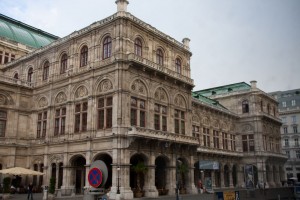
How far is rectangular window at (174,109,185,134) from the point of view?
132 ft

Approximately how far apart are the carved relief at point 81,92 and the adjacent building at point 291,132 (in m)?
65.1

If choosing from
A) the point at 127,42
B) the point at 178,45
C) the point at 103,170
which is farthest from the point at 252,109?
the point at 103,170

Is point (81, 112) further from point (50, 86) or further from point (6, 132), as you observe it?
point (6, 132)

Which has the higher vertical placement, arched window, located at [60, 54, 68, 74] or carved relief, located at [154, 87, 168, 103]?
arched window, located at [60, 54, 68, 74]

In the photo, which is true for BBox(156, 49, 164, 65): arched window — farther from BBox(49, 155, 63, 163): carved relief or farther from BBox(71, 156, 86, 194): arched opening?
BBox(49, 155, 63, 163): carved relief

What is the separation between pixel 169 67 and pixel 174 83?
2219mm

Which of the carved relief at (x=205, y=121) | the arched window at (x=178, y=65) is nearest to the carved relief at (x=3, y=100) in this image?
the arched window at (x=178, y=65)

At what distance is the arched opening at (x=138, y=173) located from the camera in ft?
107

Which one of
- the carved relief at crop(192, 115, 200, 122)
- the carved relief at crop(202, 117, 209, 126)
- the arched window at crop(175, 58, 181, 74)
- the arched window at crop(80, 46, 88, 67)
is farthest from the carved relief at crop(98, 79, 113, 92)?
the carved relief at crop(202, 117, 209, 126)

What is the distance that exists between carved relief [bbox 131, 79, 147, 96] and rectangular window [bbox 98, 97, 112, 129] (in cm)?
281

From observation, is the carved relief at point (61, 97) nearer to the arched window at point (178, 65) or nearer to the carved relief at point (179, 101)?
the carved relief at point (179, 101)

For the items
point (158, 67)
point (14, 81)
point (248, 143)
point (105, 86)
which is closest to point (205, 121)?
point (248, 143)

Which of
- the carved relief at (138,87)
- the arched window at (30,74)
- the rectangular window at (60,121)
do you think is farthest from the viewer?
the arched window at (30,74)

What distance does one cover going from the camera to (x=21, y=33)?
188 feet
